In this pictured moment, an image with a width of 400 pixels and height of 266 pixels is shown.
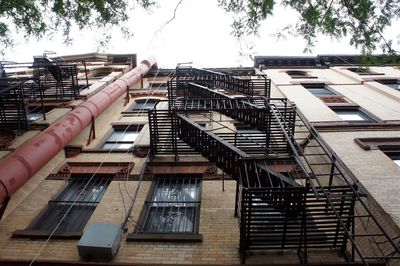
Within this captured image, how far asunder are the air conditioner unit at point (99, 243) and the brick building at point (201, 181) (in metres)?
0.02

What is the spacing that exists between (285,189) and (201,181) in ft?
12.8

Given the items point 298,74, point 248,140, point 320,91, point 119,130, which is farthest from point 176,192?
point 298,74

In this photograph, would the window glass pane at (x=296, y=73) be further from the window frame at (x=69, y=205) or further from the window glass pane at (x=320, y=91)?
the window frame at (x=69, y=205)

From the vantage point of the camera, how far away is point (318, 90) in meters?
17.6

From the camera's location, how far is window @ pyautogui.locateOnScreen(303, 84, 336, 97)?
1703 centimetres

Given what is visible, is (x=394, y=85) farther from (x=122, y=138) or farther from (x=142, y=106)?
(x=122, y=138)

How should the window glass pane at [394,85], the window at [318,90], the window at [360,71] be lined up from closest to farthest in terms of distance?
the window at [318,90]
the window glass pane at [394,85]
the window at [360,71]

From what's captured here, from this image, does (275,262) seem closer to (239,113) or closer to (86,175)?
(239,113)

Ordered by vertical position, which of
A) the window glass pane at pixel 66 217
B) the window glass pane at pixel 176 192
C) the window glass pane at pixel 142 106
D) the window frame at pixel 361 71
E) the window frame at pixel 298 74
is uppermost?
the window frame at pixel 361 71

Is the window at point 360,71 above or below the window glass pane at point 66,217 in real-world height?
above

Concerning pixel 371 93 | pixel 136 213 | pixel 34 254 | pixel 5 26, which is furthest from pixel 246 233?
pixel 371 93

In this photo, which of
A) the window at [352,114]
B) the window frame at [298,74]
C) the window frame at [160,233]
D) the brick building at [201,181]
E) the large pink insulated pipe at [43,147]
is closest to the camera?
the brick building at [201,181]

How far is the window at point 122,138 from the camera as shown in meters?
12.5

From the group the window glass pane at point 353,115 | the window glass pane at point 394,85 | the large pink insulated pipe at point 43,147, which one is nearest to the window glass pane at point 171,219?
the large pink insulated pipe at point 43,147
